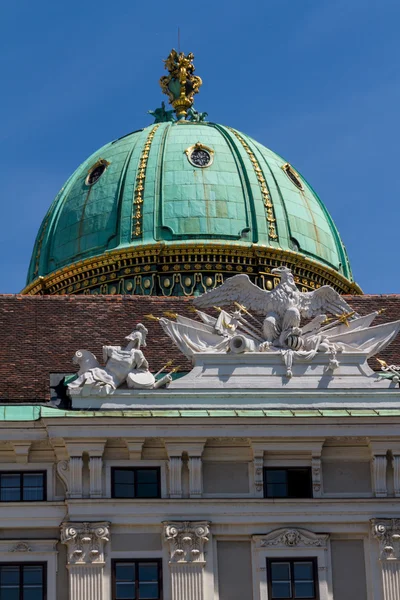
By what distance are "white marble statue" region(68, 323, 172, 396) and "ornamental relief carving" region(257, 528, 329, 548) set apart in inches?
150

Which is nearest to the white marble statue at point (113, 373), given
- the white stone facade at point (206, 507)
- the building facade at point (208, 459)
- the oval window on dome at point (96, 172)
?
the building facade at point (208, 459)

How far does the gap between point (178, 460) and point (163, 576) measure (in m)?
2.24

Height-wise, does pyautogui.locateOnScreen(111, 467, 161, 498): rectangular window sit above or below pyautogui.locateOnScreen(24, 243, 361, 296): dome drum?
below

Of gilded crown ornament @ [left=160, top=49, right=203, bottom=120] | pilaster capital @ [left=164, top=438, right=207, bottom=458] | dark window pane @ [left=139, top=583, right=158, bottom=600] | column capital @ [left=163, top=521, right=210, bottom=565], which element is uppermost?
gilded crown ornament @ [left=160, top=49, right=203, bottom=120]

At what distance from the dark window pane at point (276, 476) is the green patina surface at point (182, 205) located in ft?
67.9

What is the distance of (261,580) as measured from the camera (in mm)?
40344

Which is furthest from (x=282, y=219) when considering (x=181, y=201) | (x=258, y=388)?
(x=258, y=388)

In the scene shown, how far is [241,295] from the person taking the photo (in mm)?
44188

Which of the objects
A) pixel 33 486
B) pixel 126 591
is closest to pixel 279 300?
pixel 33 486

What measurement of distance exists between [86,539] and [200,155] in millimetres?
25686

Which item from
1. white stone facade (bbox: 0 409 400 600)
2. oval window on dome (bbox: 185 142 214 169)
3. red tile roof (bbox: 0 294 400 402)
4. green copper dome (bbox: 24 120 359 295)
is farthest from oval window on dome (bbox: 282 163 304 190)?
white stone facade (bbox: 0 409 400 600)

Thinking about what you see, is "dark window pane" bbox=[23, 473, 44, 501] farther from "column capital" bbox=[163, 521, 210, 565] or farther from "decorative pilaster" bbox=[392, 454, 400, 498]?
"decorative pilaster" bbox=[392, 454, 400, 498]

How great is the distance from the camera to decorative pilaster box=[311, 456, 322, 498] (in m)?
41.1

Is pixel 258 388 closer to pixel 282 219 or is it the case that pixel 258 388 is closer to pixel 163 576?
pixel 163 576
